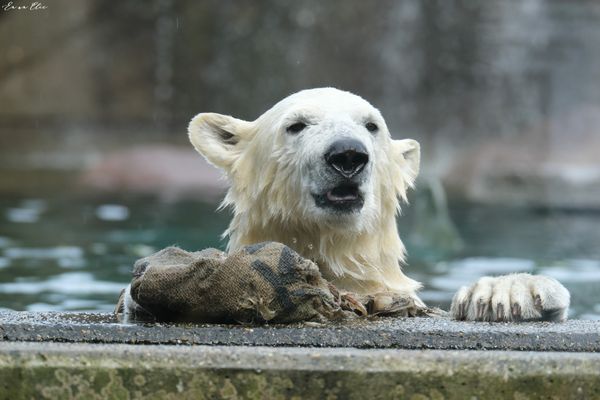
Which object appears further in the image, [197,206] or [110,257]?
[197,206]

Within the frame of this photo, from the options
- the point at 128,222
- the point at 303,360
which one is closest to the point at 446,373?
the point at 303,360

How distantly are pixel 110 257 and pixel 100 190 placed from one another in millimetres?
4208

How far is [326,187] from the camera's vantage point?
302cm

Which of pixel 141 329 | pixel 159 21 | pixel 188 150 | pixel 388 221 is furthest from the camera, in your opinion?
pixel 159 21

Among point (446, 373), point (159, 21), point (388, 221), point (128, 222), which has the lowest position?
point (446, 373)

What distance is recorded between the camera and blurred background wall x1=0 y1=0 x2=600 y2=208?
42.0ft

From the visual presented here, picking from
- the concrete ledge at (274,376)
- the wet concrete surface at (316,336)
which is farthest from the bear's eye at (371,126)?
the concrete ledge at (274,376)

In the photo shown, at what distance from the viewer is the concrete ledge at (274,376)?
6.37 feet

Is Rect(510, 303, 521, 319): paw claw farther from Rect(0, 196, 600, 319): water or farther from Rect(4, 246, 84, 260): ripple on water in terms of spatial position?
Rect(4, 246, 84, 260): ripple on water

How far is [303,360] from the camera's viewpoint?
1975mm

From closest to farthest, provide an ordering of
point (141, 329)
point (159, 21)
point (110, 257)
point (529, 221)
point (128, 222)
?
point (141, 329) → point (110, 257) → point (128, 222) → point (529, 221) → point (159, 21)

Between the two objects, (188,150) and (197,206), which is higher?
(188,150)

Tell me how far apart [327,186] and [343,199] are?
0.20 ft

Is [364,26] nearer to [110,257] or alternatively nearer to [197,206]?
[197,206]
